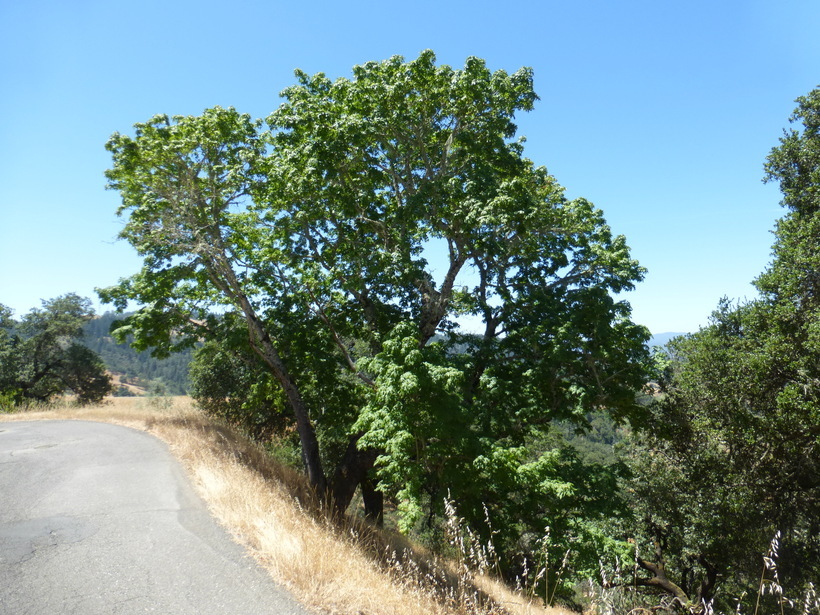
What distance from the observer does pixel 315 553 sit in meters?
5.64

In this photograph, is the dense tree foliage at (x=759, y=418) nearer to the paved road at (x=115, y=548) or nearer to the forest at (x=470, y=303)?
the forest at (x=470, y=303)

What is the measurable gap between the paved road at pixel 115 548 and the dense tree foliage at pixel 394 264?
3.62m

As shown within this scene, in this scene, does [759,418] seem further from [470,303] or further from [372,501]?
[372,501]

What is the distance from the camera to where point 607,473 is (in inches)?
395

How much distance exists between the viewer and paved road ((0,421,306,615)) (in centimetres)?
448

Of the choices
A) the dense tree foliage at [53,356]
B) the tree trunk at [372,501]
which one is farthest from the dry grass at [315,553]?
the dense tree foliage at [53,356]

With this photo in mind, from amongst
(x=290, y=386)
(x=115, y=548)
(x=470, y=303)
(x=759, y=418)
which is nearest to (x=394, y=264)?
(x=470, y=303)

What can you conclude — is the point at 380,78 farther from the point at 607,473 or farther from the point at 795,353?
the point at 795,353

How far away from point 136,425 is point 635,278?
16059 millimetres

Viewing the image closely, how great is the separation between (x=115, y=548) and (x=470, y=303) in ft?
28.4

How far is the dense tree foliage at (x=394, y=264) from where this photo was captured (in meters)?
10.0

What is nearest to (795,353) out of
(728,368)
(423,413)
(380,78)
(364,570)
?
(728,368)

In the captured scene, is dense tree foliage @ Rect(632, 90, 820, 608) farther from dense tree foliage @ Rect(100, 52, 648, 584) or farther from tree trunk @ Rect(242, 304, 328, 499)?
tree trunk @ Rect(242, 304, 328, 499)

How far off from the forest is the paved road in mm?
4004
